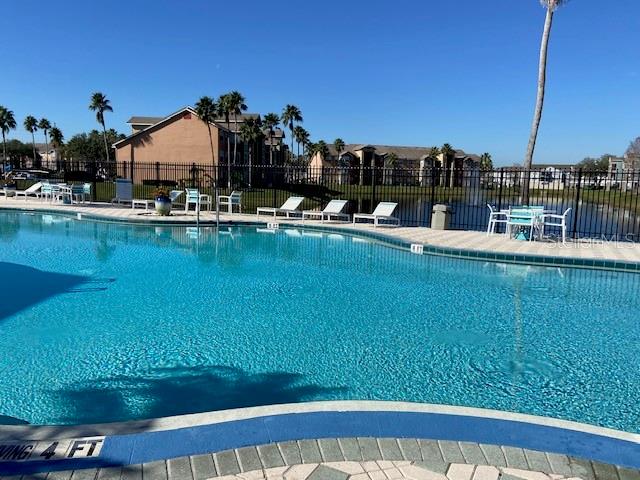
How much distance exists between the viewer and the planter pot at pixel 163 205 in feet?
52.2

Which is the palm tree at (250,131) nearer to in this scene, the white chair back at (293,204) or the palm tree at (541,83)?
the white chair back at (293,204)

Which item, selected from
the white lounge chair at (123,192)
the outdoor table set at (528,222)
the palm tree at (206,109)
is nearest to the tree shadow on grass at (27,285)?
the outdoor table set at (528,222)

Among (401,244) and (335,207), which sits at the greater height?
(335,207)

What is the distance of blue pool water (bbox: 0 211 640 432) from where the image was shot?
4023 mm

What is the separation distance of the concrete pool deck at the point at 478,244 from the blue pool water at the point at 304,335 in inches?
19.2

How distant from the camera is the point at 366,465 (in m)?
2.54

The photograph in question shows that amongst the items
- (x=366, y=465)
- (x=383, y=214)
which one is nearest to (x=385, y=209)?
(x=383, y=214)

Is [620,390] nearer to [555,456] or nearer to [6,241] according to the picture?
[555,456]

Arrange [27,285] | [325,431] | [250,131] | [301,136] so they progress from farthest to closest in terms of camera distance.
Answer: [301,136]
[250,131]
[27,285]
[325,431]

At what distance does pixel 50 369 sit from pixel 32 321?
1695mm

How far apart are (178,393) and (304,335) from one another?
186 cm

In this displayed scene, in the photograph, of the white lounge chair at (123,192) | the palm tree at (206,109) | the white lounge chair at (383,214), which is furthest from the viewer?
the palm tree at (206,109)

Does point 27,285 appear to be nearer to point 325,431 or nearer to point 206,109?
point 325,431

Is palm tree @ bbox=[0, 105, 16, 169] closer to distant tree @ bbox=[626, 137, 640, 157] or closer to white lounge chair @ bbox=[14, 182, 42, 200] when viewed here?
white lounge chair @ bbox=[14, 182, 42, 200]
